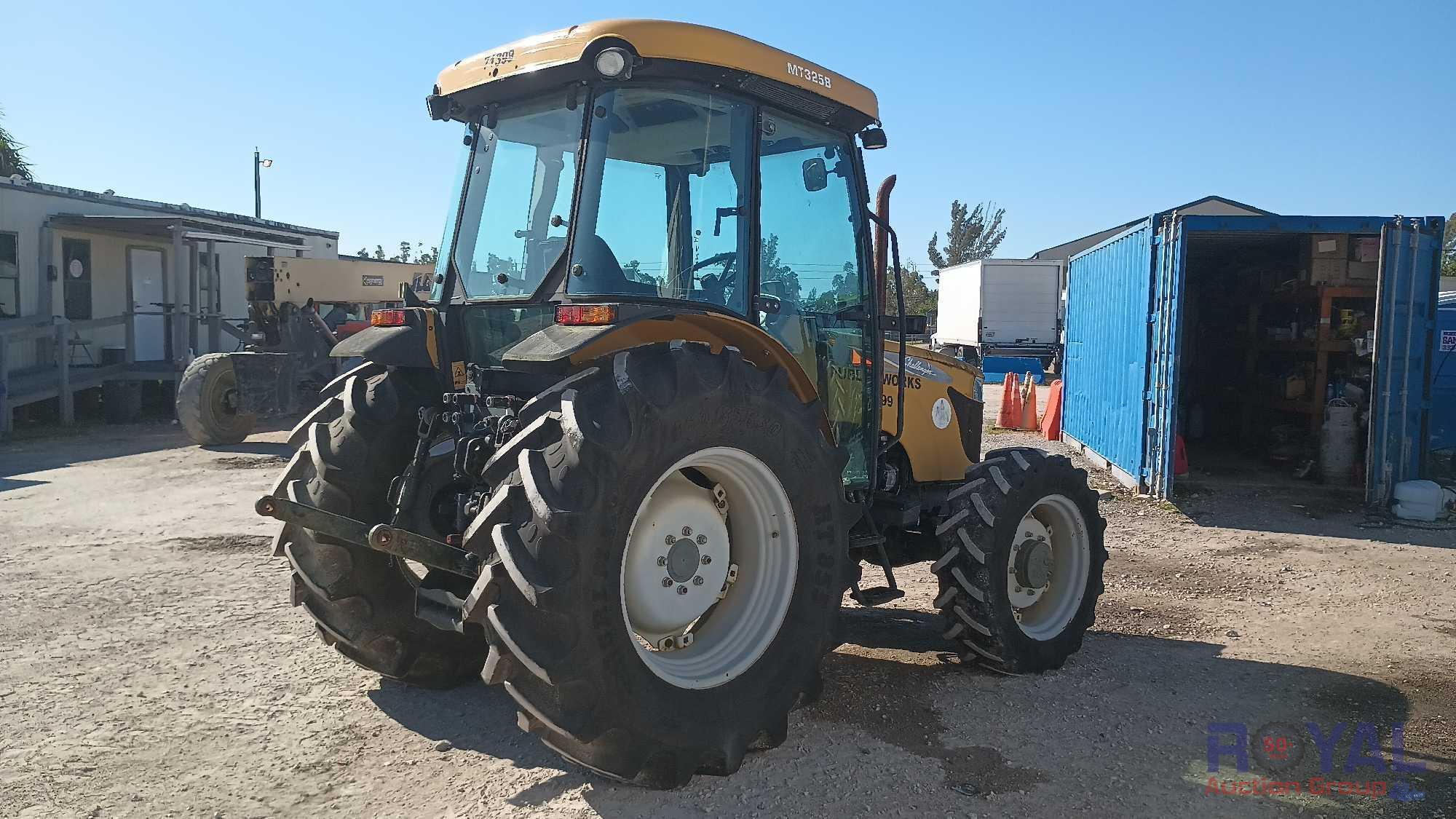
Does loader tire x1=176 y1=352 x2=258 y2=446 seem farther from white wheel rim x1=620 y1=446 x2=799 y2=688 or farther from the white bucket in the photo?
the white bucket

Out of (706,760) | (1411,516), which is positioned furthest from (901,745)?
(1411,516)

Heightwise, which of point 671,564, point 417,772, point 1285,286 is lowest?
point 417,772

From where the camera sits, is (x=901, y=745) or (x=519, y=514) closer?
(x=519, y=514)

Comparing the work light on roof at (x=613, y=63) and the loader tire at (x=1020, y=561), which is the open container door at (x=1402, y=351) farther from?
the work light on roof at (x=613, y=63)

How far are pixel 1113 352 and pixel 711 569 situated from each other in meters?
9.84

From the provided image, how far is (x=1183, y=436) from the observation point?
49.1 feet

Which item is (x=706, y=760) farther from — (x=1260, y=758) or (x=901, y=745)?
(x=1260, y=758)

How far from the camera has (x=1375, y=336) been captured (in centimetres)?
988

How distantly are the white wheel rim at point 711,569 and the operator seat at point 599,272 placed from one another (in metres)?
0.75

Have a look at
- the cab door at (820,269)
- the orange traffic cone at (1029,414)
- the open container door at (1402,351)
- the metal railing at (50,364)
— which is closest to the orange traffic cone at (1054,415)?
the orange traffic cone at (1029,414)

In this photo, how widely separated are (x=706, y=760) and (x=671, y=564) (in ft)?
2.34

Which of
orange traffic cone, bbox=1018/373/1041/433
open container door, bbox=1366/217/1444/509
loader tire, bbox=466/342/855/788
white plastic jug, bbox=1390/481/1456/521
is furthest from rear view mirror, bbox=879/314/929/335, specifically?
orange traffic cone, bbox=1018/373/1041/433

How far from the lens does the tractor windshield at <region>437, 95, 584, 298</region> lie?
4.06 meters

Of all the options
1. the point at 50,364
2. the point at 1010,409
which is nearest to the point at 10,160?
the point at 50,364
